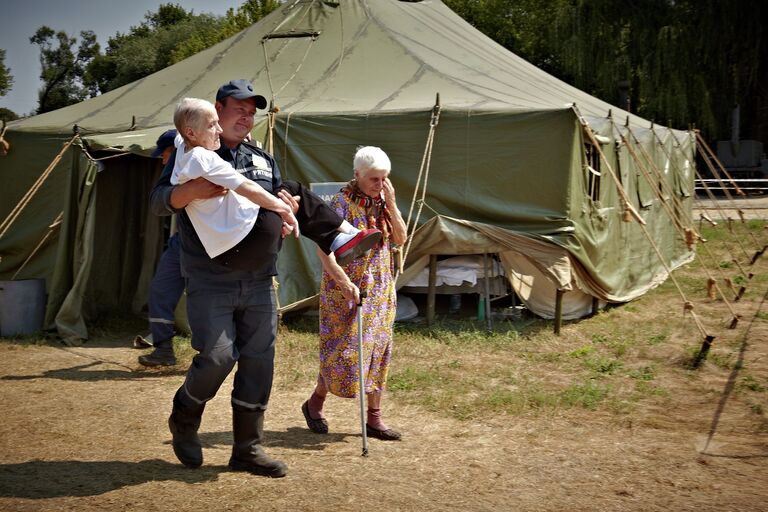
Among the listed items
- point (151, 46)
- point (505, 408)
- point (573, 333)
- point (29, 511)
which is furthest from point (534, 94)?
point (151, 46)

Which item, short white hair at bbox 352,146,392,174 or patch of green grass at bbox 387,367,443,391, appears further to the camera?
patch of green grass at bbox 387,367,443,391

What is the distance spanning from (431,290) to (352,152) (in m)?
1.52

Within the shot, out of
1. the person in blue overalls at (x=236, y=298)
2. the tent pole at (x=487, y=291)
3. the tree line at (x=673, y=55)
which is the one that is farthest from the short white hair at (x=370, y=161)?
the tree line at (x=673, y=55)

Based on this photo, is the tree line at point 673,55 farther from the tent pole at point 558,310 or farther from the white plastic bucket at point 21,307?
the white plastic bucket at point 21,307

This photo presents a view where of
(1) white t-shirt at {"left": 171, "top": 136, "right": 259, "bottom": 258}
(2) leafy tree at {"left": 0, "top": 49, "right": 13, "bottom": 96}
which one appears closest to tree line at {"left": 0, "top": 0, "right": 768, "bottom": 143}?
(2) leafy tree at {"left": 0, "top": 49, "right": 13, "bottom": 96}

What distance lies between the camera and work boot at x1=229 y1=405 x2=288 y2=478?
425 cm

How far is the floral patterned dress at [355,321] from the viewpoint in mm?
4891

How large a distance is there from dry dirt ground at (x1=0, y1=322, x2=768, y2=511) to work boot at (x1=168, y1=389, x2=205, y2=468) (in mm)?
70

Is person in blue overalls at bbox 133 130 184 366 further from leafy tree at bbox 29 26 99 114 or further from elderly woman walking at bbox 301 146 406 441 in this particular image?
leafy tree at bbox 29 26 99 114

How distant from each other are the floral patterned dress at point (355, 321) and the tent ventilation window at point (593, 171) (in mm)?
4175

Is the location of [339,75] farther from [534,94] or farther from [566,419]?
[566,419]

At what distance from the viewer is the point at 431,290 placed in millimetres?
8336

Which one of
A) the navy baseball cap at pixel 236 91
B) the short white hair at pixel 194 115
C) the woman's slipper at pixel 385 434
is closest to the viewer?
the short white hair at pixel 194 115

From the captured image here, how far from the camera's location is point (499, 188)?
8.27 meters
